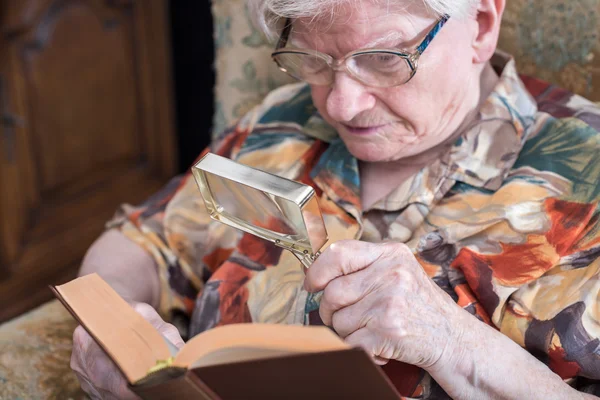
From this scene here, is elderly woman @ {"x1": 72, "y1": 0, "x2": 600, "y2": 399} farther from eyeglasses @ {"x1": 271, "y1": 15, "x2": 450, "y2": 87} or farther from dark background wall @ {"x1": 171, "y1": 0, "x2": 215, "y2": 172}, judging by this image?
dark background wall @ {"x1": 171, "y1": 0, "x2": 215, "y2": 172}

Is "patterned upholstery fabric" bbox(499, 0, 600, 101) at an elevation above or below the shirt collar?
above

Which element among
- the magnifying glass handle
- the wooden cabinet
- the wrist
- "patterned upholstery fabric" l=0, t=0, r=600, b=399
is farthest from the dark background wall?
the wrist

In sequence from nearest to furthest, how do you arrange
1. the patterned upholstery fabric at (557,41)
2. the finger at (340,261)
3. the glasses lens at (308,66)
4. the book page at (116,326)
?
the book page at (116,326) → the finger at (340,261) → the glasses lens at (308,66) → the patterned upholstery fabric at (557,41)

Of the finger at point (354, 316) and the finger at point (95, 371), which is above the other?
the finger at point (354, 316)

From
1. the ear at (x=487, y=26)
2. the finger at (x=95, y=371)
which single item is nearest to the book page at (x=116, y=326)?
A: the finger at (x=95, y=371)

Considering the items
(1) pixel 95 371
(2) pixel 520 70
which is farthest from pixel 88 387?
(2) pixel 520 70

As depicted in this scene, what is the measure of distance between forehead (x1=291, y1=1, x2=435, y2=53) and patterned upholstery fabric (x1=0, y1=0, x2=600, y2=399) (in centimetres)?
35

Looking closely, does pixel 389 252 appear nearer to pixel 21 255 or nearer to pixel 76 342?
pixel 76 342

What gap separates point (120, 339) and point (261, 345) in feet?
0.67

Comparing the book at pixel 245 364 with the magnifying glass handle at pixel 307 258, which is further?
the magnifying glass handle at pixel 307 258

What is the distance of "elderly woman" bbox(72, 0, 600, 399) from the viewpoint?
0.88m

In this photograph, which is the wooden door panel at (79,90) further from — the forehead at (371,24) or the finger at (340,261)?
the finger at (340,261)

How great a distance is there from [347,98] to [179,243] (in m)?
0.46

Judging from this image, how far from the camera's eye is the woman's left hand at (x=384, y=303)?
2.78 ft
